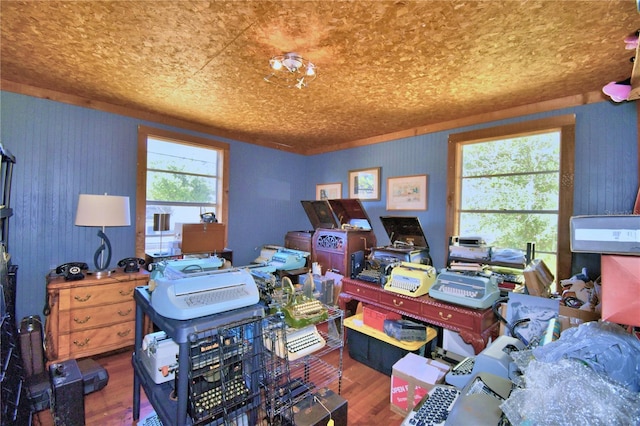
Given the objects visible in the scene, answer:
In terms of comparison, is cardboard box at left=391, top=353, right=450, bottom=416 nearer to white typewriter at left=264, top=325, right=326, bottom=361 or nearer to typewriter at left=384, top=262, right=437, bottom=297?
typewriter at left=384, top=262, right=437, bottom=297

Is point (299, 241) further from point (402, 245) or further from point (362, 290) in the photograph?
point (362, 290)

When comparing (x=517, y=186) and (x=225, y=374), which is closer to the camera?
(x=225, y=374)

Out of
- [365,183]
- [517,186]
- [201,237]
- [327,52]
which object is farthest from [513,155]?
[201,237]

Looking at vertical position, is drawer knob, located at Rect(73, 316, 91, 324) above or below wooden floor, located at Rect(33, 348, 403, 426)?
above

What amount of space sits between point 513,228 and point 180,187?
162 inches

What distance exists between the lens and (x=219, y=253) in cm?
387

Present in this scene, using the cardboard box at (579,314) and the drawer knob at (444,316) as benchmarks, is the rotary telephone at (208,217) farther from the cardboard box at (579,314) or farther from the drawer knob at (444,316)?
the cardboard box at (579,314)

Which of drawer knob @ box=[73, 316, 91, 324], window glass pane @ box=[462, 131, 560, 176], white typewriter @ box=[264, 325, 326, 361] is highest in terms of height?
window glass pane @ box=[462, 131, 560, 176]

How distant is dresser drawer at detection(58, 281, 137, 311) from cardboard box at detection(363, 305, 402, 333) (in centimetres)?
241

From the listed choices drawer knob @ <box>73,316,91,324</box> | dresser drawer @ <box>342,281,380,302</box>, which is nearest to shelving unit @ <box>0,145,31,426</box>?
drawer knob @ <box>73,316,91,324</box>

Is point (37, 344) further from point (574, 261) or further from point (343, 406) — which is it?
point (574, 261)

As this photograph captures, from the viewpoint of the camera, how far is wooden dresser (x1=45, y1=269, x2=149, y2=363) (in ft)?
8.46

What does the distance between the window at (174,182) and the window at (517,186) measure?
3.22 m

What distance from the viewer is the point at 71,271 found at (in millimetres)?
2754
